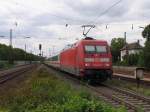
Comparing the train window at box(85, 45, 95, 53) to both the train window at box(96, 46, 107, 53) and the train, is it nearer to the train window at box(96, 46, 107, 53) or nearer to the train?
the train

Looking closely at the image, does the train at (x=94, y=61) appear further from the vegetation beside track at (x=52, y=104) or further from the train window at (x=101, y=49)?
the vegetation beside track at (x=52, y=104)

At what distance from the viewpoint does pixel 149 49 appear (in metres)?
65.4

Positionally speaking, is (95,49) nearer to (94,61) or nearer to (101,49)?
(101,49)

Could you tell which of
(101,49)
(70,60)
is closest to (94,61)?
(101,49)

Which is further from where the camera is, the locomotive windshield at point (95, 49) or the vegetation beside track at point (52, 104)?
the locomotive windshield at point (95, 49)

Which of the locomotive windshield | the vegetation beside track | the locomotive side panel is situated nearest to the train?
the locomotive windshield

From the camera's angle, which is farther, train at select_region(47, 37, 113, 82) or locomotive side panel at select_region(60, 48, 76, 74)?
locomotive side panel at select_region(60, 48, 76, 74)

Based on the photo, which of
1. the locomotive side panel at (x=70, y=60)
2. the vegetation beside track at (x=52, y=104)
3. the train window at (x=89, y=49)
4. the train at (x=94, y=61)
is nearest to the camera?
the vegetation beside track at (x=52, y=104)

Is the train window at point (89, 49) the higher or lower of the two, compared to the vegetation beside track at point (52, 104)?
higher

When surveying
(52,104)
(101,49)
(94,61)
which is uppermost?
(101,49)

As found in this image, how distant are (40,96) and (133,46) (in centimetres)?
14182

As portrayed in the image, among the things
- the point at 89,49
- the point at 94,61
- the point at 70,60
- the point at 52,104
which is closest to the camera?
the point at 52,104

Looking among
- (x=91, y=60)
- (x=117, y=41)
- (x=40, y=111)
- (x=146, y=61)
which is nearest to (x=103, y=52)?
(x=91, y=60)

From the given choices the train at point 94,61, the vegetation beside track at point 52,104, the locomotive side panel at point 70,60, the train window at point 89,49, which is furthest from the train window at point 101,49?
the vegetation beside track at point 52,104
